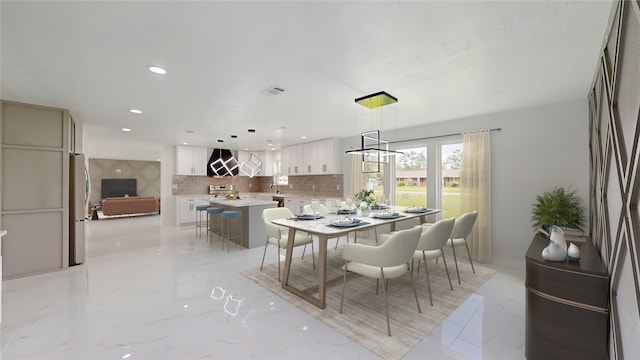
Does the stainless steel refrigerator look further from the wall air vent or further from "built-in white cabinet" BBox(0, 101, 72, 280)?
the wall air vent

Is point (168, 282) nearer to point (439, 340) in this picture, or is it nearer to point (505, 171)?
point (439, 340)

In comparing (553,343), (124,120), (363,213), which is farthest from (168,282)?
(553,343)

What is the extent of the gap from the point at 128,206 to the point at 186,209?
3.49 m

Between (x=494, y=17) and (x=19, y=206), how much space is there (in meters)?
5.77

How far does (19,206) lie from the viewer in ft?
11.6

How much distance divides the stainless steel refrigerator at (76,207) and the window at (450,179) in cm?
618

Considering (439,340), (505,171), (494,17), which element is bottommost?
(439,340)

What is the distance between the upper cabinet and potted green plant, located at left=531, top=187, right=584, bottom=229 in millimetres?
4124

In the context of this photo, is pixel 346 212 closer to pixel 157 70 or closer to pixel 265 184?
pixel 157 70

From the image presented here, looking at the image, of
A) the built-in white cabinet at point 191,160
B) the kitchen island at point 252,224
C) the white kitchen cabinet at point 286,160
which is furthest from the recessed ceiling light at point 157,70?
the built-in white cabinet at point 191,160

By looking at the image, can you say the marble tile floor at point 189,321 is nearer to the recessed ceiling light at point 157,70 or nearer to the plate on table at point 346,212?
the plate on table at point 346,212

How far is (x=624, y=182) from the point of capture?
4.68ft

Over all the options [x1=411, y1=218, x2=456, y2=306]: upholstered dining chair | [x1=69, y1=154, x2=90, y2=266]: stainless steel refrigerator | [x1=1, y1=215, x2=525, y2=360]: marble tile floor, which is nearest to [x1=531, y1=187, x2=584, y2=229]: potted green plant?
[x1=1, y1=215, x2=525, y2=360]: marble tile floor

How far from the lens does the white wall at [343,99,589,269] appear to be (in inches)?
136
